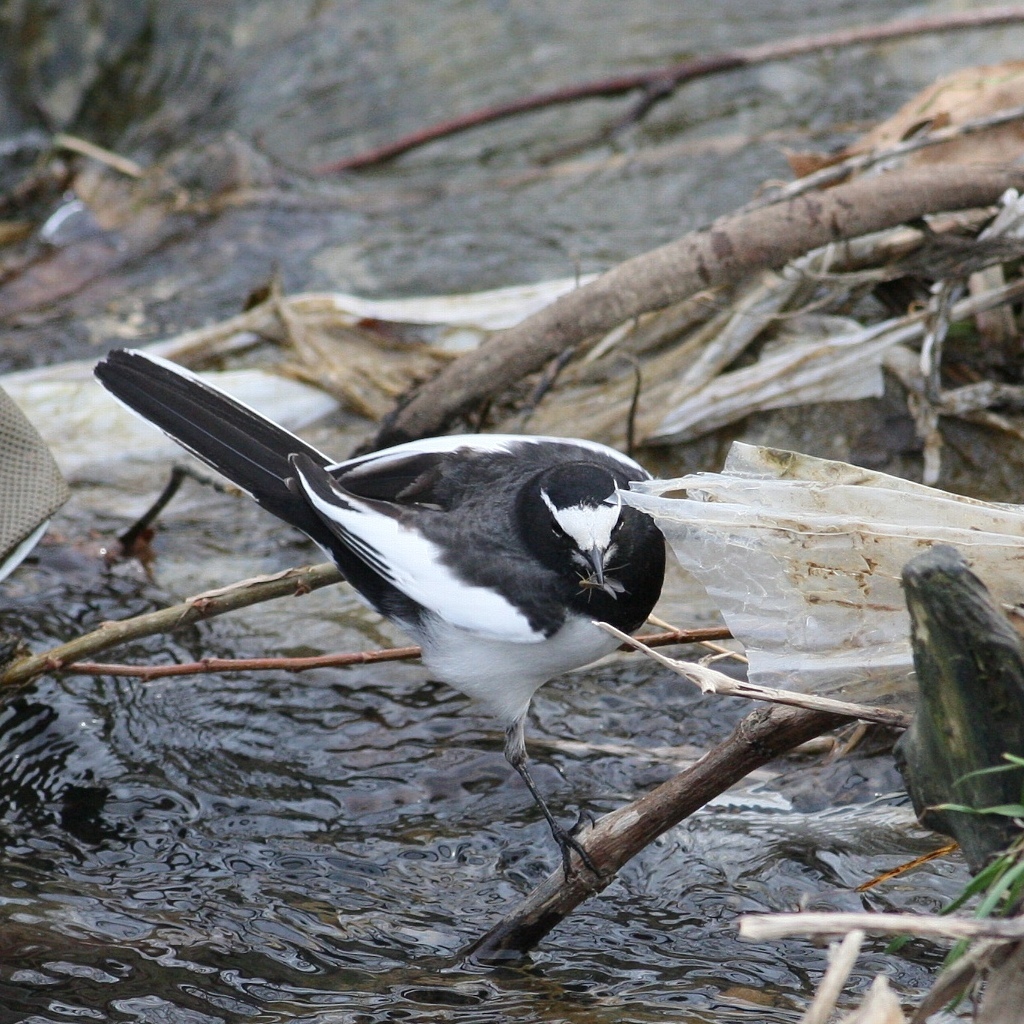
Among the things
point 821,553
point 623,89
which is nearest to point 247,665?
point 821,553

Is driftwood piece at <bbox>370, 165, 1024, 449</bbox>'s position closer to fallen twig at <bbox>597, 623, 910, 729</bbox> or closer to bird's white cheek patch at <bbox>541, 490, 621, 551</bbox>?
bird's white cheek patch at <bbox>541, 490, 621, 551</bbox>

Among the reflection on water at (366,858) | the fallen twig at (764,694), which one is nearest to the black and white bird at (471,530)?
the reflection on water at (366,858)

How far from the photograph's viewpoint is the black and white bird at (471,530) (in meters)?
3.03

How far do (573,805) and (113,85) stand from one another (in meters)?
7.04

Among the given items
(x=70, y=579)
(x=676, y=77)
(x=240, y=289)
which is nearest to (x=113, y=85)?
(x=240, y=289)

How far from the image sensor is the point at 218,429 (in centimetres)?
339

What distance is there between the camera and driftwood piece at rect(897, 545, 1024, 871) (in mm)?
1989

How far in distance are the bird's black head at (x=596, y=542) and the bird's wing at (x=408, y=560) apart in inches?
6.1

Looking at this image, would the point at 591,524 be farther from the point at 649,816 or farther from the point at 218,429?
the point at 218,429

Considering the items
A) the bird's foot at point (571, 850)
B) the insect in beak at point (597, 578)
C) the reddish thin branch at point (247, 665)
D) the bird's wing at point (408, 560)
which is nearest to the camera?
the bird's foot at point (571, 850)

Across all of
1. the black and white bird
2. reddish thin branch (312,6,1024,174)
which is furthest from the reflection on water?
reddish thin branch (312,6,1024,174)

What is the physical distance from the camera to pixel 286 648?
4168 mm

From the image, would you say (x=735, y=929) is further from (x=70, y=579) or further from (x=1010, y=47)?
(x=1010, y=47)

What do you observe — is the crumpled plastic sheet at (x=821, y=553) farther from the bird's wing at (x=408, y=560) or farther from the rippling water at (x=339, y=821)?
the rippling water at (x=339, y=821)
